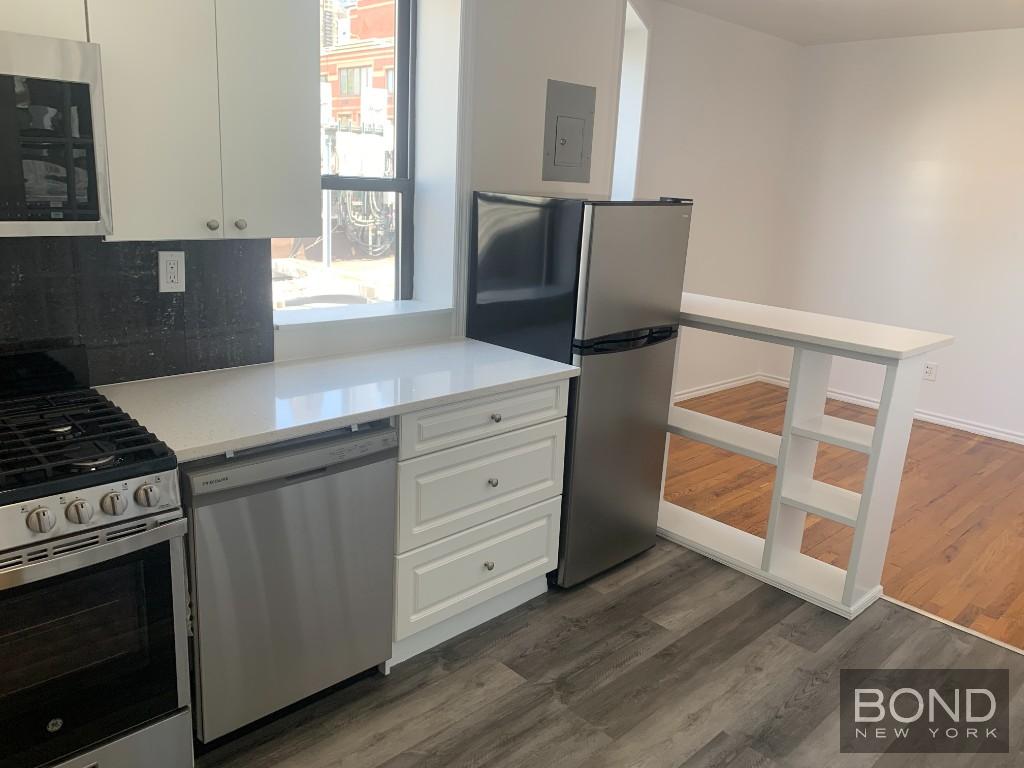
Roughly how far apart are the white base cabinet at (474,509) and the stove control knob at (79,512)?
88 centimetres

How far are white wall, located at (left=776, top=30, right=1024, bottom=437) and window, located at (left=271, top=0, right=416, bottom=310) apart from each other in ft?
12.5

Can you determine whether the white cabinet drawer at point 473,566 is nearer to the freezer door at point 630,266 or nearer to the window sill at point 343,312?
the freezer door at point 630,266

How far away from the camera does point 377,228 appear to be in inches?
121

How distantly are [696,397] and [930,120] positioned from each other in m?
2.39

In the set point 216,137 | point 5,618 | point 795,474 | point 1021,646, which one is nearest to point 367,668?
point 5,618

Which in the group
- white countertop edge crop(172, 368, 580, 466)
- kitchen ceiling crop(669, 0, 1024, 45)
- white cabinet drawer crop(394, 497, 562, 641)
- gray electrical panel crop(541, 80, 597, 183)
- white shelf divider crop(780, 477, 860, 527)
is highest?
kitchen ceiling crop(669, 0, 1024, 45)

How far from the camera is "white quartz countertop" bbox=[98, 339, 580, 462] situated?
193 centimetres

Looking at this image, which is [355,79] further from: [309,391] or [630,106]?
[630,106]

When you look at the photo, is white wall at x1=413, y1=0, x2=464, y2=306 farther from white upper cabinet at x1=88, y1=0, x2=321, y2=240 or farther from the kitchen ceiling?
the kitchen ceiling

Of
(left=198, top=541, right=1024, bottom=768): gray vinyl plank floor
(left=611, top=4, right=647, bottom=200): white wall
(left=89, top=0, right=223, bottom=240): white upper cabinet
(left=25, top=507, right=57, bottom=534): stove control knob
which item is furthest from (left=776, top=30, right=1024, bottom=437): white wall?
(left=25, top=507, right=57, bottom=534): stove control knob

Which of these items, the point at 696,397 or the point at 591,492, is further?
the point at 696,397

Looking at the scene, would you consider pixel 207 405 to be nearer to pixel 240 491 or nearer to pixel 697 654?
pixel 240 491

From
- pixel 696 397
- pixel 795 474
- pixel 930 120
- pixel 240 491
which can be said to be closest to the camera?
pixel 240 491

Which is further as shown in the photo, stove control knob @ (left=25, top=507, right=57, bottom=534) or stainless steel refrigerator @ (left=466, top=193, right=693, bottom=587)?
stainless steel refrigerator @ (left=466, top=193, right=693, bottom=587)
